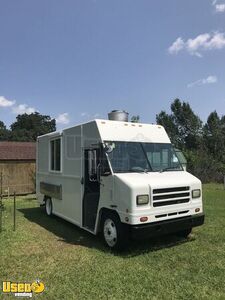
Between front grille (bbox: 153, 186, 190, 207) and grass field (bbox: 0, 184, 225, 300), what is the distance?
103 cm

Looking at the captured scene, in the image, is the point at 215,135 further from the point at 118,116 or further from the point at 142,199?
the point at 142,199

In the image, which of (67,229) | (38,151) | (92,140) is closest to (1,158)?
(38,151)

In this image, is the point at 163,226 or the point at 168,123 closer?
the point at 163,226

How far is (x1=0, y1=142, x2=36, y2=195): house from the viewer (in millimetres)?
18094

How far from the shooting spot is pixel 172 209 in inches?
249

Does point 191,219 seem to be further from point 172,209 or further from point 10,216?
point 10,216

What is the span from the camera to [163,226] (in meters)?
6.16

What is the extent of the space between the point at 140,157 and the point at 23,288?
144 inches

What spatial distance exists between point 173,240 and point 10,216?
6110 millimetres

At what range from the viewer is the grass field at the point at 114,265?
455 centimetres

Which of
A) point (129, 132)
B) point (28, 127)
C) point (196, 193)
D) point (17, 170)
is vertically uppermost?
point (28, 127)

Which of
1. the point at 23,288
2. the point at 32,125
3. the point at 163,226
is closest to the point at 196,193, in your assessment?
the point at 163,226

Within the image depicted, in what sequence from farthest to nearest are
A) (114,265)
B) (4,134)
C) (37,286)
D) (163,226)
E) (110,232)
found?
(4,134), (110,232), (163,226), (114,265), (37,286)

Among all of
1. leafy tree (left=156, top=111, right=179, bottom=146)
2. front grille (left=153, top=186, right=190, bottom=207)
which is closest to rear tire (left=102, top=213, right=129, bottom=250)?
front grille (left=153, top=186, right=190, bottom=207)
